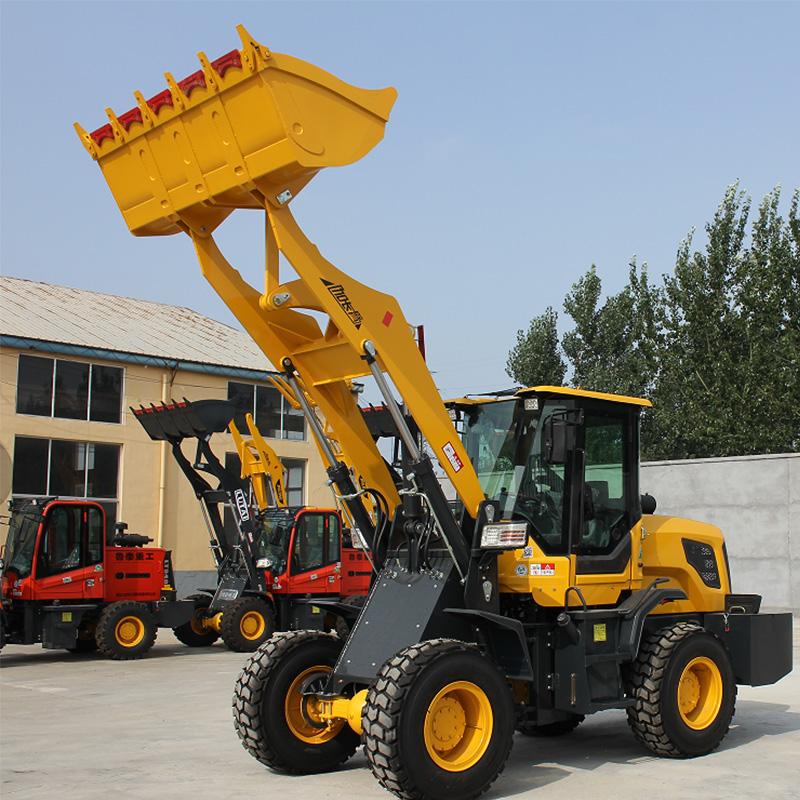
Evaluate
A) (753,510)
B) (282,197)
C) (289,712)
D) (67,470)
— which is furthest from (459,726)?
(67,470)

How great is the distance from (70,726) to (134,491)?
700 inches

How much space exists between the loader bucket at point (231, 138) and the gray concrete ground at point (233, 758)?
12.7ft

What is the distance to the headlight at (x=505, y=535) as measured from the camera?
23.1 feet

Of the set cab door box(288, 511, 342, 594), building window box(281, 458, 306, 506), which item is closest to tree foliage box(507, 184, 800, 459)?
building window box(281, 458, 306, 506)

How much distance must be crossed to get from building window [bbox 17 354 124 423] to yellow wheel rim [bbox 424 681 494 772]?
21004 millimetres

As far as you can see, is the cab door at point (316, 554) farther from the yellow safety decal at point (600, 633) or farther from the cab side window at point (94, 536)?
the yellow safety decal at point (600, 633)

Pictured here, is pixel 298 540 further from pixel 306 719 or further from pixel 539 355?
pixel 539 355

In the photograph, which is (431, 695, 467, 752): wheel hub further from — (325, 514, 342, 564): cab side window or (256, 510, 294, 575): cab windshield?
(325, 514, 342, 564): cab side window

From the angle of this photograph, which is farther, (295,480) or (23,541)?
(295,480)

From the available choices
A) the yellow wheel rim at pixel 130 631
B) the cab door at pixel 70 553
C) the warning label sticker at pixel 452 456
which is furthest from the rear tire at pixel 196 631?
the warning label sticker at pixel 452 456

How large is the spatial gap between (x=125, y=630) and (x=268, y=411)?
48.6 feet

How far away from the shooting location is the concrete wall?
66.7 feet

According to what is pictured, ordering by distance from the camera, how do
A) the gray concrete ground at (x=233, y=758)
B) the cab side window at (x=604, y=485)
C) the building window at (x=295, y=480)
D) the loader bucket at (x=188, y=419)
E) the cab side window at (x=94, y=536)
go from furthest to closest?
the building window at (x=295, y=480), the loader bucket at (x=188, y=419), the cab side window at (x=94, y=536), the cab side window at (x=604, y=485), the gray concrete ground at (x=233, y=758)

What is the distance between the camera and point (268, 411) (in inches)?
1195
